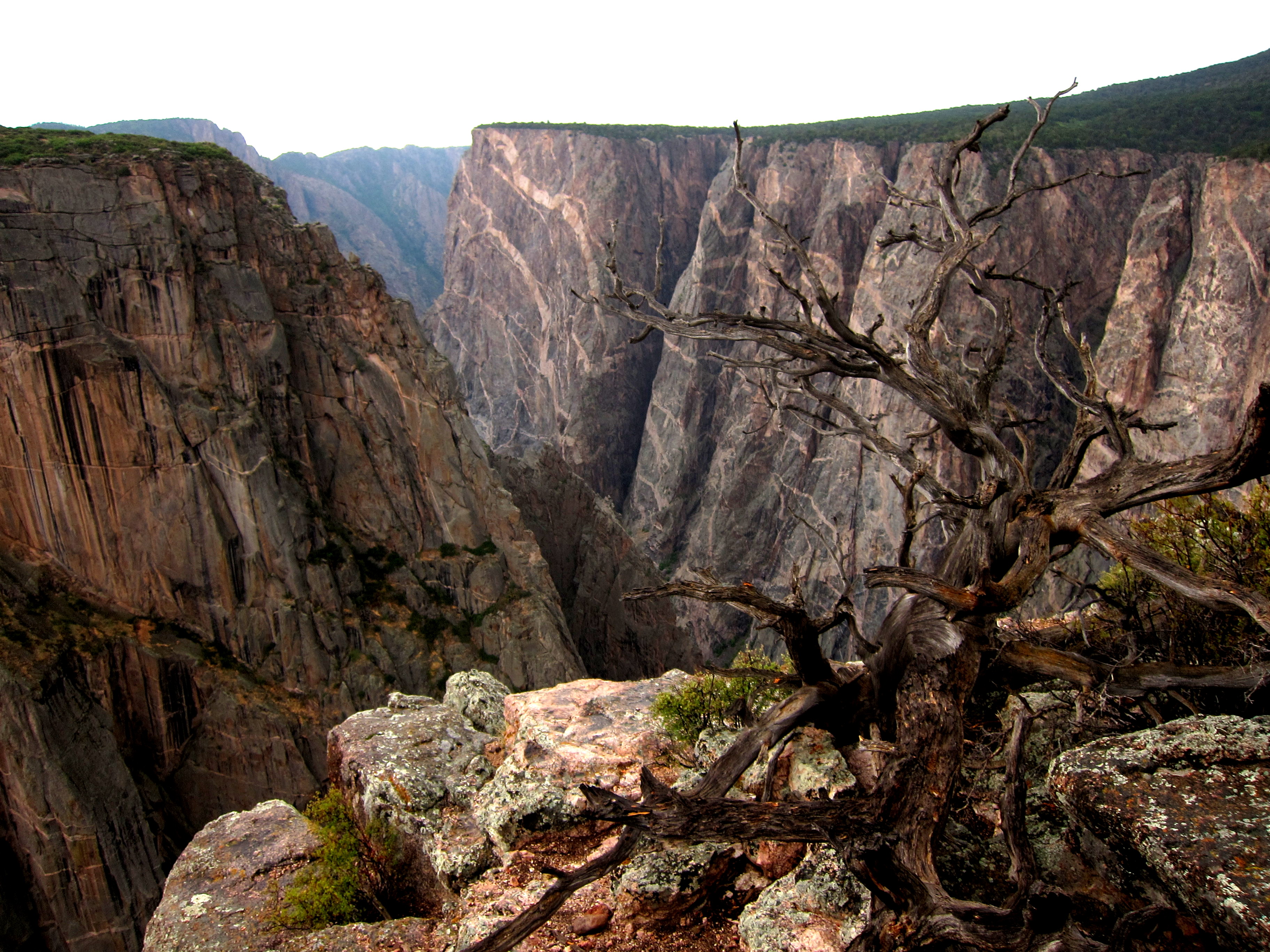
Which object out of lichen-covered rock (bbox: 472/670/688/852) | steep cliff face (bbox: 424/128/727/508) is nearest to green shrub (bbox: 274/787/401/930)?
lichen-covered rock (bbox: 472/670/688/852)

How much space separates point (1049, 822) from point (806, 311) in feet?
15.6

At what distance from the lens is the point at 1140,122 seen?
50.7 meters

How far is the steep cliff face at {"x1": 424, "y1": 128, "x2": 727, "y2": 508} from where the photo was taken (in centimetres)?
8044

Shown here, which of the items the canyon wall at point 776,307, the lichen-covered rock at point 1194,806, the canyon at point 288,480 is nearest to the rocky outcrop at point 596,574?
the canyon at point 288,480

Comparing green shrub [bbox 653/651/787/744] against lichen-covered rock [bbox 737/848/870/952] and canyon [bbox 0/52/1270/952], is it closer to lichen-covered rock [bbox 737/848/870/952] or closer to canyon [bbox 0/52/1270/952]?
lichen-covered rock [bbox 737/848/870/952]

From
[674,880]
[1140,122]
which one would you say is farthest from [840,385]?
[674,880]

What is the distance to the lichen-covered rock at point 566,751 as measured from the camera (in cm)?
770

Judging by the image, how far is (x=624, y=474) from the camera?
267 feet

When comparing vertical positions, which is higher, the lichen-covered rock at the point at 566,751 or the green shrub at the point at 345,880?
the lichen-covered rock at the point at 566,751

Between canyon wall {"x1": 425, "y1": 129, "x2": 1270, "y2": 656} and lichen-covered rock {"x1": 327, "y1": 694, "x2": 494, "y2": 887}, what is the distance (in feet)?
15.3

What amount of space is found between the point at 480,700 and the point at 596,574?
127 feet

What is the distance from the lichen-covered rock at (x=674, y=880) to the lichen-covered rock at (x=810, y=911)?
1.36ft

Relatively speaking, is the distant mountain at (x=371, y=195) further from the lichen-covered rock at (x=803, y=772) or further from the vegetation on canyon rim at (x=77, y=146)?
the lichen-covered rock at (x=803, y=772)

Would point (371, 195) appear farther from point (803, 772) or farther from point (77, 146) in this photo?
point (803, 772)
